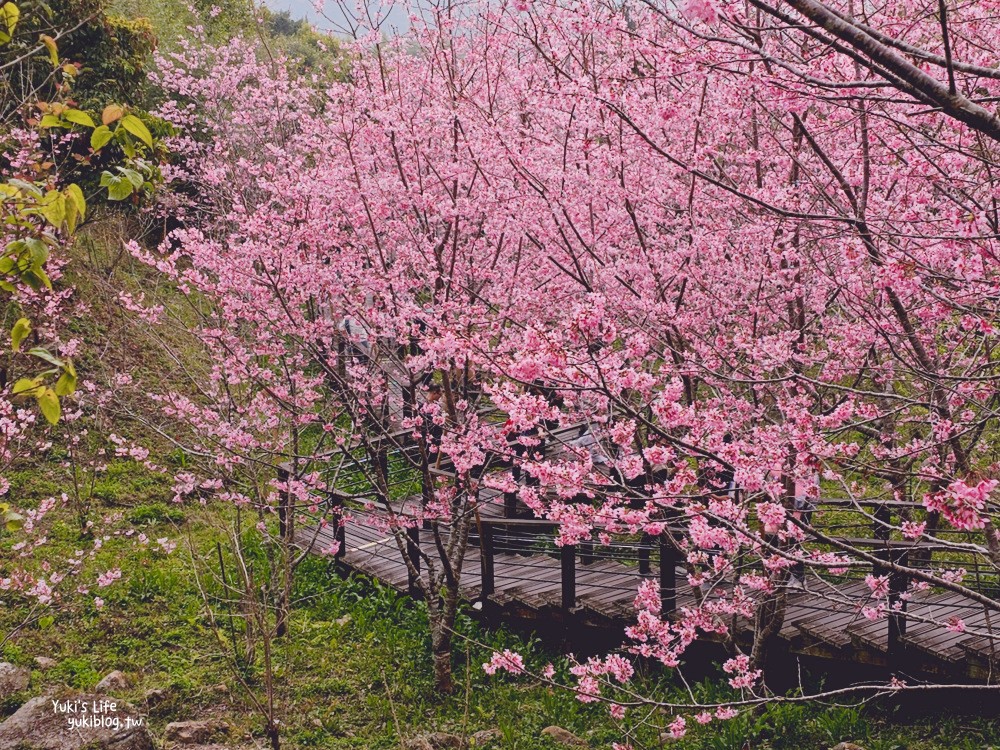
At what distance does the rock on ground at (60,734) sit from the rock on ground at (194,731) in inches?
13.1

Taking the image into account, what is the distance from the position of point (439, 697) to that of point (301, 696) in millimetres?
1396

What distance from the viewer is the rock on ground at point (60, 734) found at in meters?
6.04

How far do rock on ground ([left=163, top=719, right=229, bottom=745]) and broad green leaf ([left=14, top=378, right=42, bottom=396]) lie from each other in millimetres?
5610

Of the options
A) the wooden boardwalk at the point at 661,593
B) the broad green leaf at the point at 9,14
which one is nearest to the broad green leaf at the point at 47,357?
the broad green leaf at the point at 9,14

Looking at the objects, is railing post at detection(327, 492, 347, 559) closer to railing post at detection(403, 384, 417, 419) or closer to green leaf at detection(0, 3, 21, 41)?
railing post at detection(403, 384, 417, 419)

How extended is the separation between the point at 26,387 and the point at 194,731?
5.75 m

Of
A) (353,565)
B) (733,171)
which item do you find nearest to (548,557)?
(353,565)

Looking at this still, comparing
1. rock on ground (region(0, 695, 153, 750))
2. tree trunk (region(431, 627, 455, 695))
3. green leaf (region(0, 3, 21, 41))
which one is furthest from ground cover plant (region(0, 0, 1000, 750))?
green leaf (region(0, 3, 21, 41))

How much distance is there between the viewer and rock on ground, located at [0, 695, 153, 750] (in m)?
6.04

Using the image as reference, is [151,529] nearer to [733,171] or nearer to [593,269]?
[593,269]

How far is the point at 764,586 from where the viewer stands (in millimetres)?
5445

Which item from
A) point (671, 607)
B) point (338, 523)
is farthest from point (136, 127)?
point (338, 523)

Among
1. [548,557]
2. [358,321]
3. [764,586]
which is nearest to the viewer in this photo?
[764,586]

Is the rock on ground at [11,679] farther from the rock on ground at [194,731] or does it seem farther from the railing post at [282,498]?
the railing post at [282,498]
